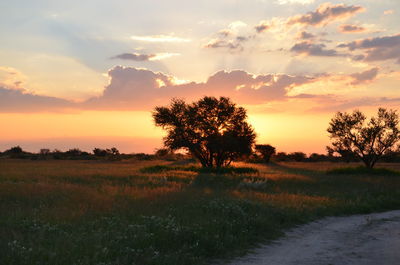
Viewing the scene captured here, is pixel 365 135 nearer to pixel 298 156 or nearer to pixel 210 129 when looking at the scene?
pixel 210 129

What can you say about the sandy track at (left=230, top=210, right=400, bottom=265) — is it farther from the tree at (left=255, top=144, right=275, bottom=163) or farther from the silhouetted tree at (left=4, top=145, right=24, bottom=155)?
the silhouetted tree at (left=4, top=145, right=24, bottom=155)

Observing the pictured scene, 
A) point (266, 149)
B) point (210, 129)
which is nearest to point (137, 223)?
point (210, 129)

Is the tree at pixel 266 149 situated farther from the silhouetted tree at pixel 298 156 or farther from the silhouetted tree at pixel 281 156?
the silhouetted tree at pixel 298 156

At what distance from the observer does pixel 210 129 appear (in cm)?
5578

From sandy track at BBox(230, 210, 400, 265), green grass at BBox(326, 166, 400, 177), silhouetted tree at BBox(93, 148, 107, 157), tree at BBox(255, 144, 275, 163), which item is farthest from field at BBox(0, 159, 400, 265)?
silhouetted tree at BBox(93, 148, 107, 157)

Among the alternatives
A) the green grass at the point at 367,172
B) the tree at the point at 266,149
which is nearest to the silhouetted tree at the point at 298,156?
the tree at the point at 266,149

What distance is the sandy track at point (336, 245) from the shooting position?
11.9 meters

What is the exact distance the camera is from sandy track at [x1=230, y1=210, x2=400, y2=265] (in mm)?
11859

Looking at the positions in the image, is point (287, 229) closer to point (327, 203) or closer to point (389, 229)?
point (389, 229)

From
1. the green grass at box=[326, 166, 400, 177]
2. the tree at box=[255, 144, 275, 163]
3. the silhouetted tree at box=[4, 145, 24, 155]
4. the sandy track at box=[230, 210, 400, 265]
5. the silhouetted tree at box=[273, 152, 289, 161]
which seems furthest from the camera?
the silhouetted tree at box=[273, 152, 289, 161]

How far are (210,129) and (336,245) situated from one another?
138 ft

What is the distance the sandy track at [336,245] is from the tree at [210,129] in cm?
3546

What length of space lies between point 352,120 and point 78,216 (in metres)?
50.9

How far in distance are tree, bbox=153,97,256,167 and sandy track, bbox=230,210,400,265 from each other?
116ft
